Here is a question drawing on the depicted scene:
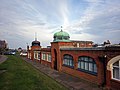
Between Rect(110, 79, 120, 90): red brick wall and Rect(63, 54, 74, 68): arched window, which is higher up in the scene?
Rect(63, 54, 74, 68): arched window

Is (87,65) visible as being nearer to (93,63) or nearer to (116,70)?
(93,63)

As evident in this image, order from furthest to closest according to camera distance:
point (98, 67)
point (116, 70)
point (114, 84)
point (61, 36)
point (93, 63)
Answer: point (61, 36), point (93, 63), point (98, 67), point (116, 70), point (114, 84)

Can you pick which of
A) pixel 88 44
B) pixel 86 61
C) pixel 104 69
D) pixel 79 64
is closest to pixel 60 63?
pixel 79 64

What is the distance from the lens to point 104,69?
15.7 metres

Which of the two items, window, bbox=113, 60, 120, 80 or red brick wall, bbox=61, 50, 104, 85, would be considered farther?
red brick wall, bbox=61, 50, 104, 85

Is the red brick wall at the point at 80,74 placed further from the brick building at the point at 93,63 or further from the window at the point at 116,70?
the window at the point at 116,70

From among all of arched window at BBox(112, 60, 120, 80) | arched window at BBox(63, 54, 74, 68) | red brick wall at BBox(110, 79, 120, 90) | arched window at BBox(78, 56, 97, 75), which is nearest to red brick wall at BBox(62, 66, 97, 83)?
arched window at BBox(78, 56, 97, 75)

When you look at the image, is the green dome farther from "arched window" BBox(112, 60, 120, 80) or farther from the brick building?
"arched window" BBox(112, 60, 120, 80)

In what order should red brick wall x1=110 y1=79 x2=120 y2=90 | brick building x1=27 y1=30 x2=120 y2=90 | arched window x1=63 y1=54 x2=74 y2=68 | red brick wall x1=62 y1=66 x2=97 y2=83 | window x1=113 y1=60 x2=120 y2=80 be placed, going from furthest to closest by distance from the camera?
arched window x1=63 y1=54 x2=74 y2=68, red brick wall x1=62 y1=66 x2=97 y2=83, brick building x1=27 y1=30 x2=120 y2=90, window x1=113 y1=60 x2=120 y2=80, red brick wall x1=110 y1=79 x2=120 y2=90

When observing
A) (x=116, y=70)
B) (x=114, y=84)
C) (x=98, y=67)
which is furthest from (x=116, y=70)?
(x=98, y=67)

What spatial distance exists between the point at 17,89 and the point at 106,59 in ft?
29.5

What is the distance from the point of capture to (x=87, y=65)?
745 inches

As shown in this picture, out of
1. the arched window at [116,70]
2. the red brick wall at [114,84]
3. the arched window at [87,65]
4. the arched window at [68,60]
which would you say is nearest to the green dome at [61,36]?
the arched window at [68,60]

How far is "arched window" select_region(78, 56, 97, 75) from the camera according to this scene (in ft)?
58.2
